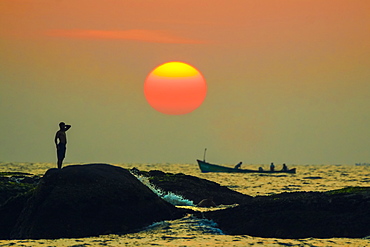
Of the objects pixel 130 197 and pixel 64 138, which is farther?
pixel 64 138

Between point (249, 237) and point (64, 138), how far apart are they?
35.8 ft

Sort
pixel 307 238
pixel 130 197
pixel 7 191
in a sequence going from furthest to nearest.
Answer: pixel 7 191 < pixel 130 197 < pixel 307 238

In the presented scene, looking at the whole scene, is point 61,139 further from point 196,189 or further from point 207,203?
point 196,189

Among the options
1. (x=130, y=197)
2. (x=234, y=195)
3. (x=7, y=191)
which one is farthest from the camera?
(x=234, y=195)

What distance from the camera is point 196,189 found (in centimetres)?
3578

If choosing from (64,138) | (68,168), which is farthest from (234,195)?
(68,168)

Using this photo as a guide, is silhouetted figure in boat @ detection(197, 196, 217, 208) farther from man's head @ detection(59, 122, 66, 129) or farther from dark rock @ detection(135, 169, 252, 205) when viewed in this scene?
man's head @ detection(59, 122, 66, 129)

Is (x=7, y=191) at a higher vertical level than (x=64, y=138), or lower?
lower

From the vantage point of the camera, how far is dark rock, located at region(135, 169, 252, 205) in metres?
34.4

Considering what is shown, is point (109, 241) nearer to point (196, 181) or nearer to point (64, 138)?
point (64, 138)

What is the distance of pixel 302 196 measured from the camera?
24.0 metres

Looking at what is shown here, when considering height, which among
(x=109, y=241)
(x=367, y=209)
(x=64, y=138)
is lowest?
(x=109, y=241)

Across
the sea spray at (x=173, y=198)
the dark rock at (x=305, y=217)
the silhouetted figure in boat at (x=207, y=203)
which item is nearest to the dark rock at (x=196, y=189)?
the sea spray at (x=173, y=198)

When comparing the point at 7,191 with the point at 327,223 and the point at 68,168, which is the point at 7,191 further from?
the point at 327,223
